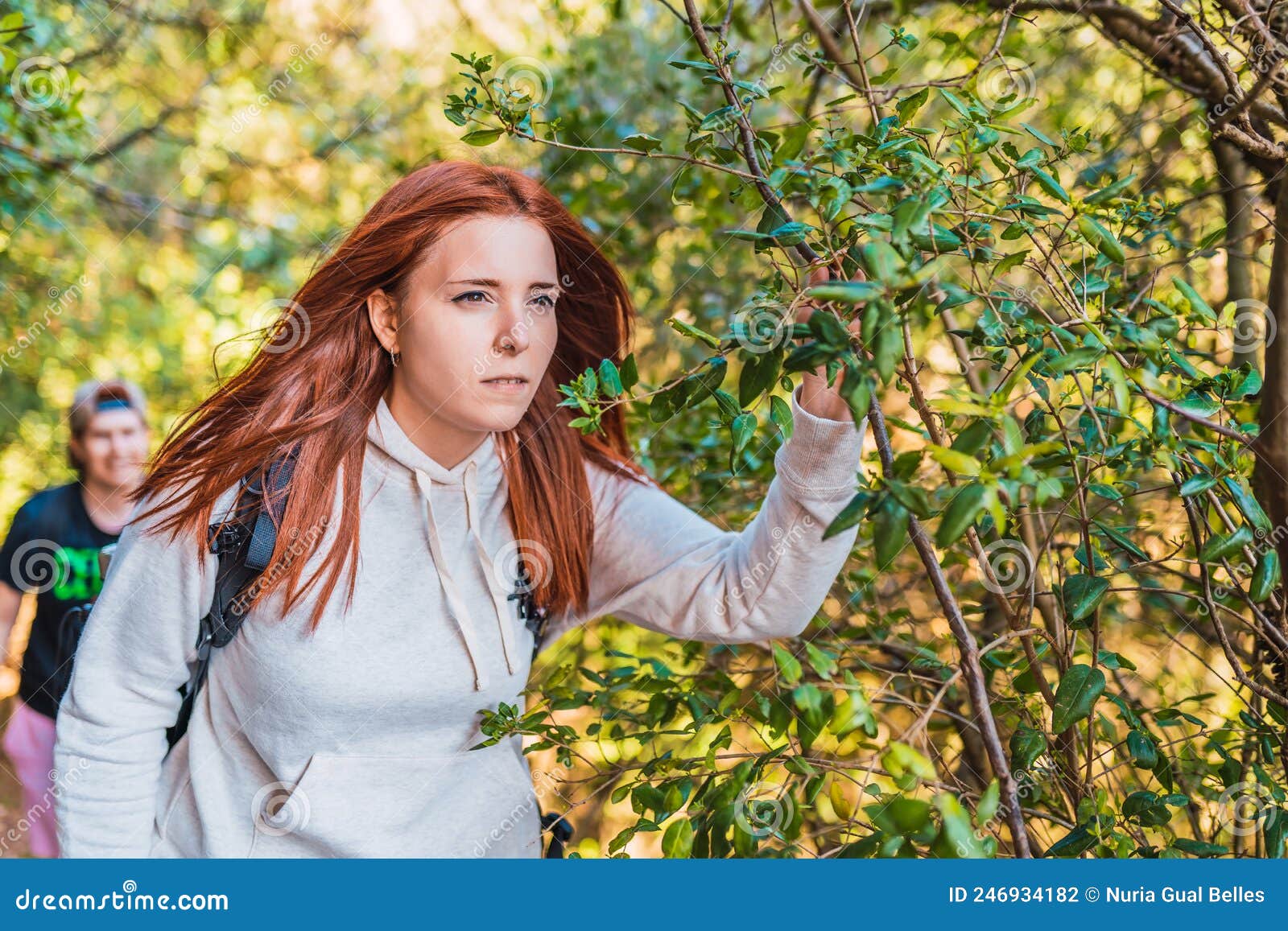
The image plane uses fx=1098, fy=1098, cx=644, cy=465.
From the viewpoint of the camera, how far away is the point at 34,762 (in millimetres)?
2805

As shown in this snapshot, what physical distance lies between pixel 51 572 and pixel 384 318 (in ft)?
5.97

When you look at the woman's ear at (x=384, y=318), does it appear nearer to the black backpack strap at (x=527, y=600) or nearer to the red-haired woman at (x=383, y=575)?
the red-haired woman at (x=383, y=575)

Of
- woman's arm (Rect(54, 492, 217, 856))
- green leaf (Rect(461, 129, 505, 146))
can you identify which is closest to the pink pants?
woman's arm (Rect(54, 492, 217, 856))

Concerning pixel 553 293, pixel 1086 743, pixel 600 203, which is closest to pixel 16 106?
pixel 600 203

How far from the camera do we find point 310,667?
5.16 feet

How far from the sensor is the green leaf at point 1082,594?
123 cm

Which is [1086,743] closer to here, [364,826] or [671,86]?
[364,826]

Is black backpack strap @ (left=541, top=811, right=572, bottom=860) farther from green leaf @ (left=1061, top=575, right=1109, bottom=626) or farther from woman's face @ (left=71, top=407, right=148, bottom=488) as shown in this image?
→ woman's face @ (left=71, top=407, right=148, bottom=488)

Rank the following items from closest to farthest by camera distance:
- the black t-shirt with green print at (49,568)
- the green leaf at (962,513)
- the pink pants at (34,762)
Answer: the green leaf at (962,513), the pink pants at (34,762), the black t-shirt with green print at (49,568)

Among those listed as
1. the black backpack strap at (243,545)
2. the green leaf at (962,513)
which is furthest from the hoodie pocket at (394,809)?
the green leaf at (962,513)

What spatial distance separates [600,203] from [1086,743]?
1.92 meters

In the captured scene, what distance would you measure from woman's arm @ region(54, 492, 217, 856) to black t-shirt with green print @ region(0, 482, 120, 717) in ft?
4.34

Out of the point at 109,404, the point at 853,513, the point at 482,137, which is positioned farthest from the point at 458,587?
the point at 109,404

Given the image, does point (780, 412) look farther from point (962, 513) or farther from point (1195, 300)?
point (1195, 300)
